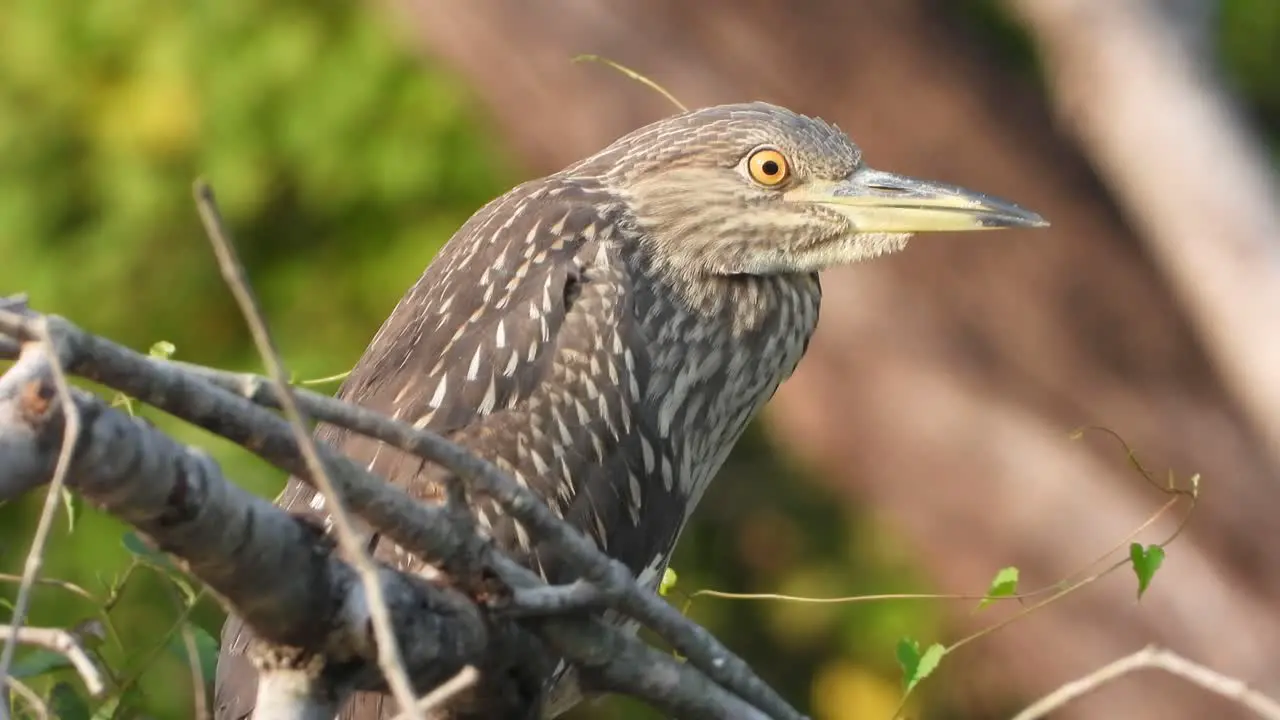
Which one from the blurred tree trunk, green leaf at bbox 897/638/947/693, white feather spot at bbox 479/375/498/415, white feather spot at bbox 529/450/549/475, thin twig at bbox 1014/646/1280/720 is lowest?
thin twig at bbox 1014/646/1280/720

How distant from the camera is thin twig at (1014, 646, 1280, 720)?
5.69 feet

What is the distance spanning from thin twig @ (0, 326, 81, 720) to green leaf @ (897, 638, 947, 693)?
3.57 feet

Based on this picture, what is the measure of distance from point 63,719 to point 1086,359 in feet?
19.0

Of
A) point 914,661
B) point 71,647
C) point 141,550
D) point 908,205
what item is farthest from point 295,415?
point 908,205

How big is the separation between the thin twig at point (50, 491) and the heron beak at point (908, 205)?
1933 mm

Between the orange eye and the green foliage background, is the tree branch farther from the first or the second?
the green foliage background

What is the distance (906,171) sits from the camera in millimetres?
7527

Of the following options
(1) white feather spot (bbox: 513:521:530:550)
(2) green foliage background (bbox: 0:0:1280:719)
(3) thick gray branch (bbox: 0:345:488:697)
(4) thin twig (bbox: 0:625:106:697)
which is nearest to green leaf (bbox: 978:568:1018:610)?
(3) thick gray branch (bbox: 0:345:488:697)

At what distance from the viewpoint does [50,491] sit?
152cm

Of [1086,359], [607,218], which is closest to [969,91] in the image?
[1086,359]

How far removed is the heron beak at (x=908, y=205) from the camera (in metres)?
3.25

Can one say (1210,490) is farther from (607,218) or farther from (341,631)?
(341,631)

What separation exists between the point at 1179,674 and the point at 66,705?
1267mm

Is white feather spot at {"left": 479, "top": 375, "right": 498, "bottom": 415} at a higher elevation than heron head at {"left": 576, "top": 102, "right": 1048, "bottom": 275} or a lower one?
lower
